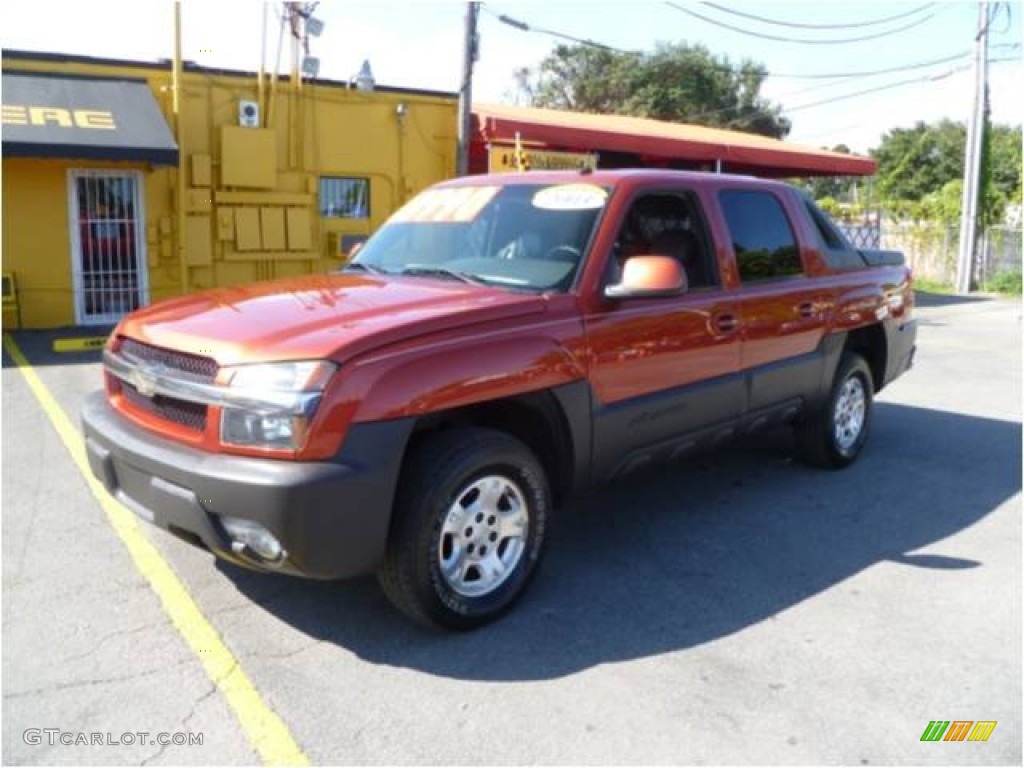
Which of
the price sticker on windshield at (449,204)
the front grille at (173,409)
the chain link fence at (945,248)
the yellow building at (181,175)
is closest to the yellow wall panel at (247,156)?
the yellow building at (181,175)

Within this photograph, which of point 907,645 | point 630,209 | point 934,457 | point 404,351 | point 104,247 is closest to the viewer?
point 404,351

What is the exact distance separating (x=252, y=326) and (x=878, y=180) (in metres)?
67.7

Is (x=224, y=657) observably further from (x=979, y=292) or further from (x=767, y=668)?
(x=979, y=292)

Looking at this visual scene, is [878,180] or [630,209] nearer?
[630,209]

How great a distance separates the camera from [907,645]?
12.1ft

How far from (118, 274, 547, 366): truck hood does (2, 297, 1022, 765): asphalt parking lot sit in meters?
1.16

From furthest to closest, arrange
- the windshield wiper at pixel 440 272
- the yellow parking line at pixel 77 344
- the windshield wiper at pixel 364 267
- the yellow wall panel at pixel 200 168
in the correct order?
the yellow wall panel at pixel 200 168
the yellow parking line at pixel 77 344
the windshield wiper at pixel 364 267
the windshield wiper at pixel 440 272

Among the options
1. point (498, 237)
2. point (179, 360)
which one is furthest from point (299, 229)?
point (179, 360)

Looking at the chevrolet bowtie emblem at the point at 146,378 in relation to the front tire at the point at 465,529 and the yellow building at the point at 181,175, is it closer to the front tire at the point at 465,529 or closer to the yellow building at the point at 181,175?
the front tire at the point at 465,529

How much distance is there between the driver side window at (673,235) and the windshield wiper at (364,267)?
4.07ft

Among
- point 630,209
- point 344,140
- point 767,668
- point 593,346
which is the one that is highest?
point 344,140

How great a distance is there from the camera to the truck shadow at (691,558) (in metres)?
3.61

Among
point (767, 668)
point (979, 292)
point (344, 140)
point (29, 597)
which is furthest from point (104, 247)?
point (979, 292)

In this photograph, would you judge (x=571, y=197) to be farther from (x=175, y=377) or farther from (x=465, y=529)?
(x=175, y=377)
